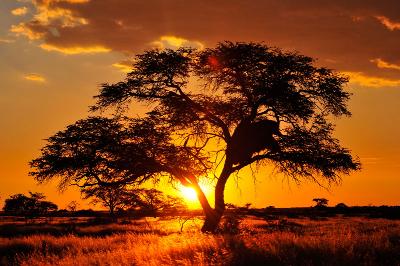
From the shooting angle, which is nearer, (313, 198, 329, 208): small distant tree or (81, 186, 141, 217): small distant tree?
(81, 186, 141, 217): small distant tree

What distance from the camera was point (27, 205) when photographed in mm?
94688

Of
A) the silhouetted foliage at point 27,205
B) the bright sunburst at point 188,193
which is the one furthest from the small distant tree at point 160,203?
the silhouetted foliage at point 27,205

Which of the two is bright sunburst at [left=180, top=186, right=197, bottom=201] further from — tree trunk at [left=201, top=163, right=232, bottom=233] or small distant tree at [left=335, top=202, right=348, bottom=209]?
small distant tree at [left=335, top=202, right=348, bottom=209]

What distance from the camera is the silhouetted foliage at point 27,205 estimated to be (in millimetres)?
93188

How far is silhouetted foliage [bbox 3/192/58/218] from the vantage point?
93188 mm

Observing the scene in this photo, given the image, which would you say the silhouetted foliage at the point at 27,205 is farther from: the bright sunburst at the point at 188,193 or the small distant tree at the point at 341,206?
the bright sunburst at the point at 188,193

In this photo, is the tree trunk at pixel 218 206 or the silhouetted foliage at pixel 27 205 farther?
the silhouetted foliage at pixel 27 205

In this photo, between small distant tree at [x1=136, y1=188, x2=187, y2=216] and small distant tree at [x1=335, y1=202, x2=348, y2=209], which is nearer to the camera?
small distant tree at [x1=136, y1=188, x2=187, y2=216]

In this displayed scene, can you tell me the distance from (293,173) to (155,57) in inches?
315

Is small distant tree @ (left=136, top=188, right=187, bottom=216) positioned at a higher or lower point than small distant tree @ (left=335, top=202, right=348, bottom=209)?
lower

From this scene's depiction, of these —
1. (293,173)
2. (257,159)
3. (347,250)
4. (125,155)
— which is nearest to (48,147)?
(125,155)

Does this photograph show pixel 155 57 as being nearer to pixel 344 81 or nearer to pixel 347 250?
pixel 344 81

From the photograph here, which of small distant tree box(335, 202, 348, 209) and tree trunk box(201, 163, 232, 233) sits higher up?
small distant tree box(335, 202, 348, 209)

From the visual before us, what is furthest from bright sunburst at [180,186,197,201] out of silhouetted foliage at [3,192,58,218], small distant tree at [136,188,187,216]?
silhouetted foliage at [3,192,58,218]
